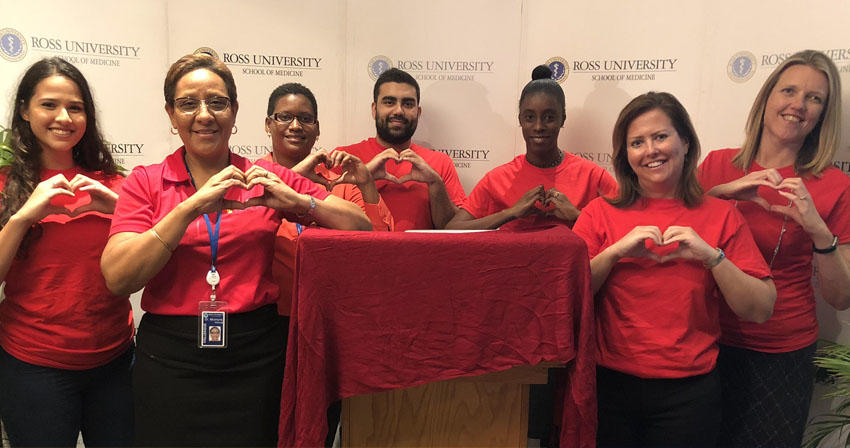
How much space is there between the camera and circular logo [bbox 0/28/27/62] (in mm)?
3160

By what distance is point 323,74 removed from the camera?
3.60 metres

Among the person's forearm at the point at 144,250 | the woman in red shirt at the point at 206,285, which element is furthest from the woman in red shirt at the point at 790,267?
the person's forearm at the point at 144,250

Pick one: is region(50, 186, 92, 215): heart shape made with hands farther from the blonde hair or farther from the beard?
the blonde hair

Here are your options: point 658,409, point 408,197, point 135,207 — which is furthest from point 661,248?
point 135,207

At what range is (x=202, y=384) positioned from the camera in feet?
5.72

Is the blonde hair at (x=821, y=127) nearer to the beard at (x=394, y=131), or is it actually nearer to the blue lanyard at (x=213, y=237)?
the beard at (x=394, y=131)

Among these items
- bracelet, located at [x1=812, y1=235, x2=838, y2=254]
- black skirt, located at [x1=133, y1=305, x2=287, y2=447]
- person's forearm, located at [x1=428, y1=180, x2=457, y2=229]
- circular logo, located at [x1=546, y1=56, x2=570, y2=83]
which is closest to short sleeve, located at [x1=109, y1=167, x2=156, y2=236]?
black skirt, located at [x1=133, y1=305, x2=287, y2=447]

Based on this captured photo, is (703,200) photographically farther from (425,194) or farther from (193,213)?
(193,213)

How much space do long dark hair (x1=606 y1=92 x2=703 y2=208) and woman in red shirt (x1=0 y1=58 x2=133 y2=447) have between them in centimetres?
189

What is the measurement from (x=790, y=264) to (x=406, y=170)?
1.92 meters

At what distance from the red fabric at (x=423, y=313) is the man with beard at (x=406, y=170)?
132 cm

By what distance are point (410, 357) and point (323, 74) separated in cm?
257

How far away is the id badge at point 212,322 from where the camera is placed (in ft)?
5.54

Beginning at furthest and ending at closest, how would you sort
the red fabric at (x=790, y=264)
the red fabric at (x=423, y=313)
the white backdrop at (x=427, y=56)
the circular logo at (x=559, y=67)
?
1. the circular logo at (x=559, y=67)
2. the white backdrop at (x=427, y=56)
3. the red fabric at (x=790, y=264)
4. the red fabric at (x=423, y=313)
